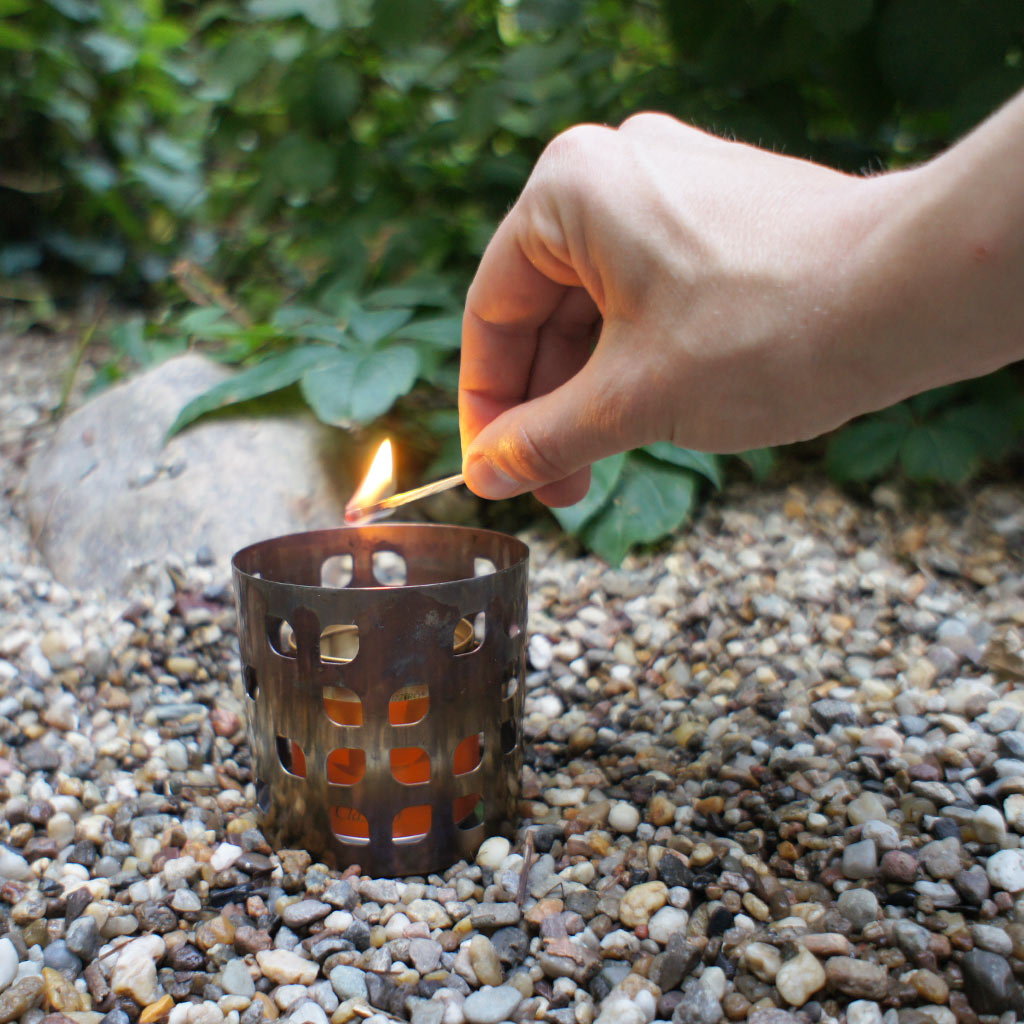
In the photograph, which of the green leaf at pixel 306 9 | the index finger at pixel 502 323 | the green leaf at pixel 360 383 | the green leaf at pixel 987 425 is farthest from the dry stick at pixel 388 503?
the green leaf at pixel 306 9

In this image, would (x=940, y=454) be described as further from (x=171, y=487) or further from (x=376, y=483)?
(x=171, y=487)

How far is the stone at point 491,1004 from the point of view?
0.82 m

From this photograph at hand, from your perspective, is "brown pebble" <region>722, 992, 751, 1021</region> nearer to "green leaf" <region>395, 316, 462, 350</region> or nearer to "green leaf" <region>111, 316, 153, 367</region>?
"green leaf" <region>395, 316, 462, 350</region>

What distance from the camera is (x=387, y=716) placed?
954 millimetres

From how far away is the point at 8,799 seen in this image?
3.74ft

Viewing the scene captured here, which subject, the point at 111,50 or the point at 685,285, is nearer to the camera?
the point at 685,285

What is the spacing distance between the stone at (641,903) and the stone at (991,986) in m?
0.28

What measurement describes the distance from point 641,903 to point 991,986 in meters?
0.32

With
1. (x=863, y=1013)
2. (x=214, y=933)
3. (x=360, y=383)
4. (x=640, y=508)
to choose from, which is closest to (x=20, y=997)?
(x=214, y=933)

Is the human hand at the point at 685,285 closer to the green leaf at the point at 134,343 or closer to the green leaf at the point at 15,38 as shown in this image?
the green leaf at the point at 134,343

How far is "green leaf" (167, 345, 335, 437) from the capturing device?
1.77 m

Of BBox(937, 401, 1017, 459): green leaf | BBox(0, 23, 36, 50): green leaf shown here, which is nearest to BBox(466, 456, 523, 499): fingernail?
BBox(937, 401, 1017, 459): green leaf

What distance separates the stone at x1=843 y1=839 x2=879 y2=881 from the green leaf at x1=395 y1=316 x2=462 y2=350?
112 cm

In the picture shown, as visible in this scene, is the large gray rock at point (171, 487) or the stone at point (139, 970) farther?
the large gray rock at point (171, 487)
